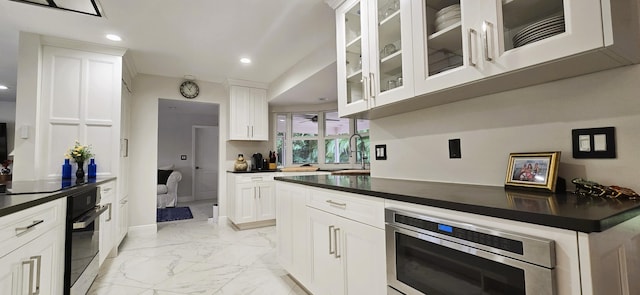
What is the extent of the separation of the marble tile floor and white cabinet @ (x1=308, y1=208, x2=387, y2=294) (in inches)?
21.4

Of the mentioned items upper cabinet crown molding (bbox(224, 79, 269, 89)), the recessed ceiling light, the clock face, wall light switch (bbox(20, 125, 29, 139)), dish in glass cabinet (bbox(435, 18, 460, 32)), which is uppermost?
the recessed ceiling light

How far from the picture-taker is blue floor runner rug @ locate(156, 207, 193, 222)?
15.6ft

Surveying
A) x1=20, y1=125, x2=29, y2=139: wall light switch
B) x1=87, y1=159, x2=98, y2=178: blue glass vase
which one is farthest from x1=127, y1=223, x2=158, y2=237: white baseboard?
x1=20, y1=125, x2=29, y2=139: wall light switch

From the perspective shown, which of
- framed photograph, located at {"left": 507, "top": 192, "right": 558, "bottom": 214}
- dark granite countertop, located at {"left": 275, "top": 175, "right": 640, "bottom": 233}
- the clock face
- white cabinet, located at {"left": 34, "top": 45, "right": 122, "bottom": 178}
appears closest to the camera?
dark granite countertop, located at {"left": 275, "top": 175, "right": 640, "bottom": 233}

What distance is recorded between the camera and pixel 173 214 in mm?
5125

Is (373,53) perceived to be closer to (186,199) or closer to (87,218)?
(87,218)

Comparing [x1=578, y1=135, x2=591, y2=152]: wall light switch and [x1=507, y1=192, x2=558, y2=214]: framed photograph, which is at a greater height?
[x1=578, y1=135, x2=591, y2=152]: wall light switch

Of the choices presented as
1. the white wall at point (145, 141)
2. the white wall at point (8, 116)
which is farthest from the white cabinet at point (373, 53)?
the white wall at point (8, 116)

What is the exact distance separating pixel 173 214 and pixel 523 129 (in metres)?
5.59

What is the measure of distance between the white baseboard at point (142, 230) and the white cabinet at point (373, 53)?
3.45m

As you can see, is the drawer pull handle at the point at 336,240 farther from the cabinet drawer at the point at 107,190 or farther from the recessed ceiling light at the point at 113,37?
the recessed ceiling light at the point at 113,37

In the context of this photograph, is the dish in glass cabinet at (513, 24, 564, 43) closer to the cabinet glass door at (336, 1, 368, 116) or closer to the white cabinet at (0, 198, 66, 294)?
the cabinet glass door at (336, 1, 368, 116)

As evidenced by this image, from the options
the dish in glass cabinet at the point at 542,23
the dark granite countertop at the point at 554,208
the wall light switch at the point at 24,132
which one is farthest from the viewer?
the wall light switch at the point at 24,132

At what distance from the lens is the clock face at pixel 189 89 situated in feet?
13.7
